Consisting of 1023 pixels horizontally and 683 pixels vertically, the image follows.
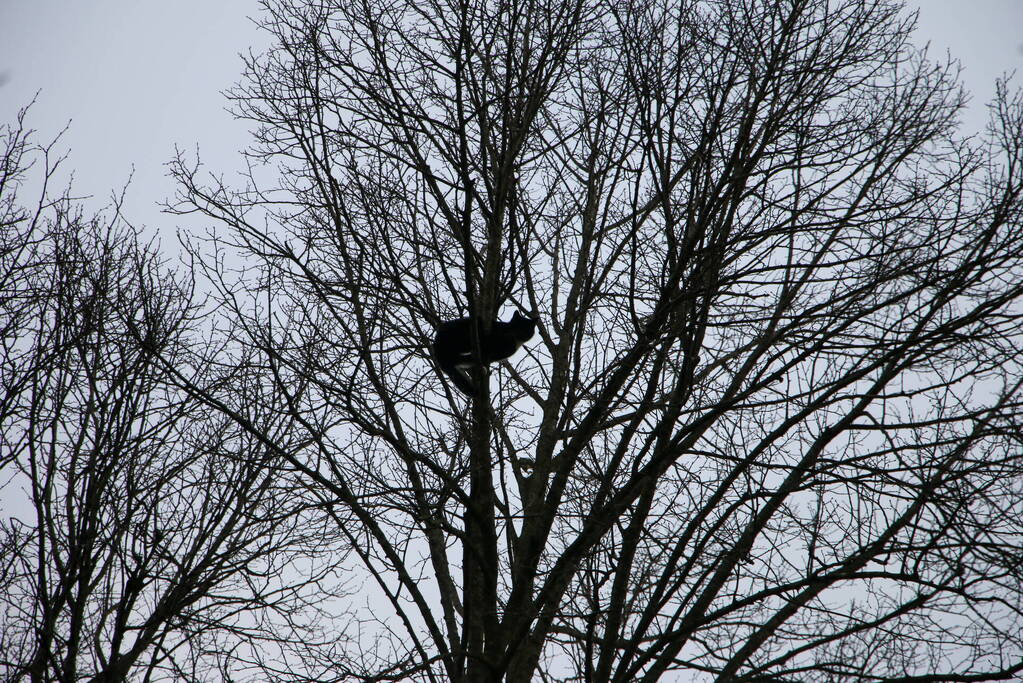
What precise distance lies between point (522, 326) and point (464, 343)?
0.53m

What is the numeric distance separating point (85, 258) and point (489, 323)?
2.54 meters

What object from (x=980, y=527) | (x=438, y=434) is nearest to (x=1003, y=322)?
(x=980, y=527)

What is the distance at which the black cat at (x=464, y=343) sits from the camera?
427 cm

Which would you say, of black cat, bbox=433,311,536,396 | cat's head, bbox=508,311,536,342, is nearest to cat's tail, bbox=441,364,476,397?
black cat, bbox=433,311,536,396

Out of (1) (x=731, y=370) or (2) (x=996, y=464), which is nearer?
(2) (x=996, y=464)

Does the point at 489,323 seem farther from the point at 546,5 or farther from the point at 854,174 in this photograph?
the point at 854,174

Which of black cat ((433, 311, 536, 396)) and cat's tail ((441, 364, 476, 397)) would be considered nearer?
black cat ((433, 311, 536, 396))

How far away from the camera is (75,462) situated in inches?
183

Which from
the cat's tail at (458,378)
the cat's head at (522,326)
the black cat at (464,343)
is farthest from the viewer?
the cat's head at (522,326)

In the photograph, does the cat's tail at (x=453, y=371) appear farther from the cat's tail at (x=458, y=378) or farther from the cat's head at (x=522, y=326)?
the cat's head at (x=522, y=326)

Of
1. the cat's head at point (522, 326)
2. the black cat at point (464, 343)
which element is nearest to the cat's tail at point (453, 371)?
the black cat at point (464, 343)

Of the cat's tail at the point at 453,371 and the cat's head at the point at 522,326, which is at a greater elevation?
the cat's head at the point at 522,326

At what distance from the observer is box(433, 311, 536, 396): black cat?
4266 millimetres

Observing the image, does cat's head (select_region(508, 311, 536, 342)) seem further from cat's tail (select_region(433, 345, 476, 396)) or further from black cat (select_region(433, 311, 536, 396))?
cat's tail (select_region(433, 345, 476, 396))
